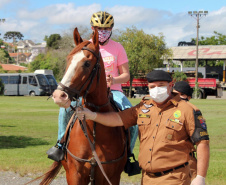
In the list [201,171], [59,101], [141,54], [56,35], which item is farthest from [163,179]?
[56,35]

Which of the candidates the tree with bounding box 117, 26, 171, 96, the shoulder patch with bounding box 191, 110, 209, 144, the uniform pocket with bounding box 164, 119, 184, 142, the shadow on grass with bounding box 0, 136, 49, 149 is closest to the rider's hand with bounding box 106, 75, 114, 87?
the uniform pocket with bounding box 164, 119, 184, 142

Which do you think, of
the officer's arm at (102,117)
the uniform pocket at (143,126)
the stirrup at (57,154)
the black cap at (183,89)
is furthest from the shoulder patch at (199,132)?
the black cap at (183,89)

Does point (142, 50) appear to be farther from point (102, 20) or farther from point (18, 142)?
point (102, 20)

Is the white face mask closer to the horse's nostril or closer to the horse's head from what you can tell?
the horse's head

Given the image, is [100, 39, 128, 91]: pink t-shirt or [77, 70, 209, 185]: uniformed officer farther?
[100, 39, 128, 91]: pink t-shirt

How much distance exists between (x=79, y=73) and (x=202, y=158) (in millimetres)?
1566

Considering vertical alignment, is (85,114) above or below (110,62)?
below

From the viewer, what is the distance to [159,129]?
14.1 feet

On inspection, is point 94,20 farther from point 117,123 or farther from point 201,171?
point 201,171

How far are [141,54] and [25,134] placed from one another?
125 ft

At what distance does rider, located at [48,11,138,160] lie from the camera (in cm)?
524

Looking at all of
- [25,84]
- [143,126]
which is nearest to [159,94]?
[143,126]

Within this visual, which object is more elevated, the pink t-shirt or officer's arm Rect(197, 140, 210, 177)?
the pink t-shirt

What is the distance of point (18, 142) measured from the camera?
1441 centimetres
